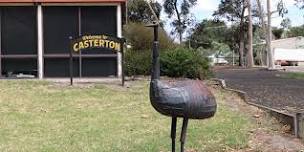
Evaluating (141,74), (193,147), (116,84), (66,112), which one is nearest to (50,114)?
(66,112)

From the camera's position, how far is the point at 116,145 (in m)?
9.62

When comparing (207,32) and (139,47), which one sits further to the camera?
(207,32)

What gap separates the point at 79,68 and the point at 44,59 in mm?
1232

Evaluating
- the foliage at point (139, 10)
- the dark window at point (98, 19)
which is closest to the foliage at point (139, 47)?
the dark window at point (98, 19)

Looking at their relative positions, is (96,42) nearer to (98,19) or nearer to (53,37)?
(98,19)

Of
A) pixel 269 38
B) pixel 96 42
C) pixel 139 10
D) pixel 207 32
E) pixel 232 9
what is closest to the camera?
pixel 96 42

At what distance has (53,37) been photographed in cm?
2155

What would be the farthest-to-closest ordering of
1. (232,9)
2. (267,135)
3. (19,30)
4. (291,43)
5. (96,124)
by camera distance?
(291,43)
(232,9)
(19,30)
(96,124)
(267,135)

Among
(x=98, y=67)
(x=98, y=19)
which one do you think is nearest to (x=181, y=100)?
(x=98, y=67)

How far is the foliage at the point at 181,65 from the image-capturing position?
20047 millimetres

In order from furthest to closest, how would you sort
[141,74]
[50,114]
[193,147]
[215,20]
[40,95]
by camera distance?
1. [215,20]
2. [141,74]
3. [40,95]
4. [50,114]
5. [193,147]

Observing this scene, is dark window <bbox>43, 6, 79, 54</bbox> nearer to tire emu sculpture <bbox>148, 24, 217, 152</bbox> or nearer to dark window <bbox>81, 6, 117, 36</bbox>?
dark window <bbox>81, 6, 117, 36</bbox>

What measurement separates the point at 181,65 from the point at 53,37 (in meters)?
4.65

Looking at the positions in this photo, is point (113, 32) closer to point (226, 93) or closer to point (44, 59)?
point (44, 59)
